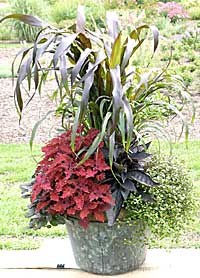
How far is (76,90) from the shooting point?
5.71 feet

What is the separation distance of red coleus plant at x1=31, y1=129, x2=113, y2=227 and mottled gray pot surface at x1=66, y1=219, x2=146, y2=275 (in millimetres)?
52

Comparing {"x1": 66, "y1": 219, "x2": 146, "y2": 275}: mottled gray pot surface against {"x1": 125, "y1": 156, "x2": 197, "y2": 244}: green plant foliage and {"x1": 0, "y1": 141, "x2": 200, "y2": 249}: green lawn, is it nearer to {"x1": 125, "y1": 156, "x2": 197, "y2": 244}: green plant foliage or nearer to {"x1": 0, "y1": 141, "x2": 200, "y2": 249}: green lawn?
{"x1": 125, "y1": 156, "x2": 197, "y2": 244}: green plant foliage

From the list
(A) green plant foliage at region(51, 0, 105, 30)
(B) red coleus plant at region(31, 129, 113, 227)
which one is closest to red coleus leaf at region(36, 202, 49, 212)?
(B) red coleus plant at region(31, 129, 113, 227)

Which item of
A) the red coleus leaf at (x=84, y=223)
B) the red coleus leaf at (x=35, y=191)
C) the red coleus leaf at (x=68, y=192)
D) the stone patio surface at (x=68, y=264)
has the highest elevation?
the red coleus leaf at (x=68, y=192)

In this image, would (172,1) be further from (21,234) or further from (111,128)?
(111,128)

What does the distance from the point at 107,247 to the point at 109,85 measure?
45 centimetres

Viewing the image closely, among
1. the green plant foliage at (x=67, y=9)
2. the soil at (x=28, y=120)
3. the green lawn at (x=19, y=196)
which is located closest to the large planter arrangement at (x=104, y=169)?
the green lawn at (x=19, y=196)

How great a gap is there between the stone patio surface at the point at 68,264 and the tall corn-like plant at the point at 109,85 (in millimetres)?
241

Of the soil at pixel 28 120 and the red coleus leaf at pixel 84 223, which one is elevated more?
the red coleus leaf at pixel 84 223

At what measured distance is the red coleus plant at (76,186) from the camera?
1674 millimetres

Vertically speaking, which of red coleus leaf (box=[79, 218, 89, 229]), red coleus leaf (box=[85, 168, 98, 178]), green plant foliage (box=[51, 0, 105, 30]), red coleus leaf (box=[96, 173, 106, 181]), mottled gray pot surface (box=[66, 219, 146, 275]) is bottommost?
green plant foliage (box=[51, 0, 105, 30])

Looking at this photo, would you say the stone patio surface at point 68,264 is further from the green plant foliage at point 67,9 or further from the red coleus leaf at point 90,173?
the green plant foliage at point 67,9

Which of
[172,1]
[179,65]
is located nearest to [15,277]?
[179,65]

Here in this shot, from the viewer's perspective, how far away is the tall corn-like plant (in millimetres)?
1598
